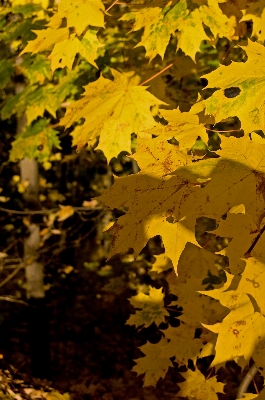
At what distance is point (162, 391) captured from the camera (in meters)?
7.13

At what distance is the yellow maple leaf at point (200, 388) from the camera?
3215mm

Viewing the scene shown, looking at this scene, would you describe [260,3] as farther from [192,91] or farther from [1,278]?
[1,278]

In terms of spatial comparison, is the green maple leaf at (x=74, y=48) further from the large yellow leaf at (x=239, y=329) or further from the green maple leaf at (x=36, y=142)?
the green maple leaf at (x=36, y=142)

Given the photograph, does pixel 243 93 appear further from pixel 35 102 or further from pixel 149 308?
pixel 35 102

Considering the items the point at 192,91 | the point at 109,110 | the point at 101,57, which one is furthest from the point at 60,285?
the point at 109,110

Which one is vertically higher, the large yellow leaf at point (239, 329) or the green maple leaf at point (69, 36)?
the green maple leaf at point (69, 36)

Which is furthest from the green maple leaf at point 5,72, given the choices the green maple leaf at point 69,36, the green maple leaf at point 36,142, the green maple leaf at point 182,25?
the green maple leaf at point 182,25

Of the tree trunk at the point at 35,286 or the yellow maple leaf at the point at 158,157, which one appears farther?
the tree trunk at the point at 35,286

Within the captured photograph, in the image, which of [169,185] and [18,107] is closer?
[169,185]

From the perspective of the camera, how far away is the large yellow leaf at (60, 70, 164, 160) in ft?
8.64

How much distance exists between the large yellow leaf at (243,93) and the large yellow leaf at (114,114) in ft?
2.55

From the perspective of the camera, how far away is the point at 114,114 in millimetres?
2682

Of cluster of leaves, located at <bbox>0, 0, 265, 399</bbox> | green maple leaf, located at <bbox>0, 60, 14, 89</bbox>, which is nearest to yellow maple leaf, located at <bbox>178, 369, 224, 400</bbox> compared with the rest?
cluster of leaves, located at <bbox>0, 0, 265, 399</bbox>

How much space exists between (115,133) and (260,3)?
1168mm
